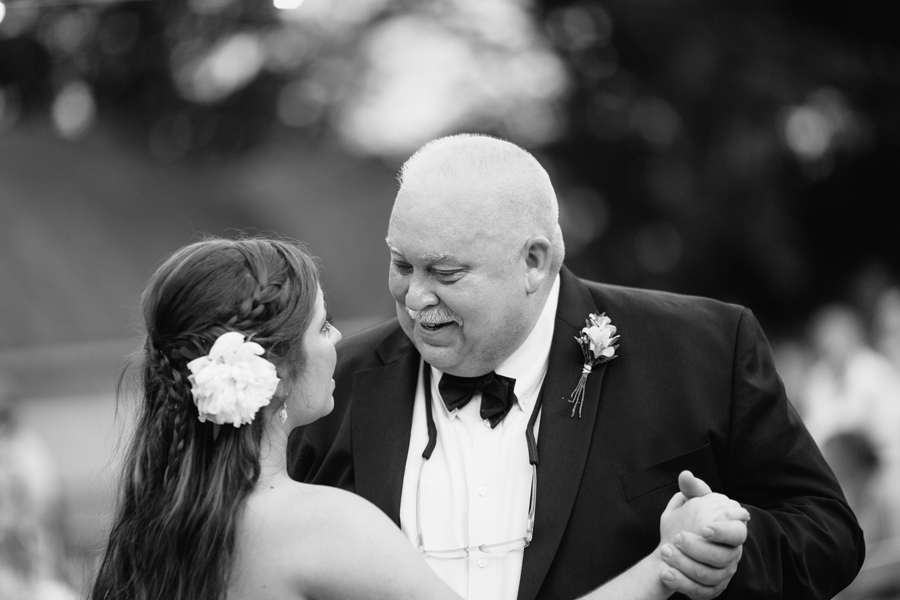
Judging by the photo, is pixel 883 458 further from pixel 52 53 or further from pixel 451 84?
pixel 52 53

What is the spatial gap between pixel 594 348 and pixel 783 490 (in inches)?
28.1

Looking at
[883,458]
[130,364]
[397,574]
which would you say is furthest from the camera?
[883,458]

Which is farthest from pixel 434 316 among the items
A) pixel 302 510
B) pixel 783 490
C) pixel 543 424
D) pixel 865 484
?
pixel 865 484

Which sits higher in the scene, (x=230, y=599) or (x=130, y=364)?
(x=130, y=364)

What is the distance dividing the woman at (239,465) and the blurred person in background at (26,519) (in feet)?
14.5

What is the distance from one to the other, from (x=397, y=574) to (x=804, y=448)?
143 centimetres

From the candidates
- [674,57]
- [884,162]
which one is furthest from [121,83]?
[884,162]

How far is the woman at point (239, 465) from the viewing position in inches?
91.4

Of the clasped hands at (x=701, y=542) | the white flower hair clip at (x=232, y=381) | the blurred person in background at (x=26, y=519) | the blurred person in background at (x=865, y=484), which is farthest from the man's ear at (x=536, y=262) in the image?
the blurred person in background at (x=26, y=519)

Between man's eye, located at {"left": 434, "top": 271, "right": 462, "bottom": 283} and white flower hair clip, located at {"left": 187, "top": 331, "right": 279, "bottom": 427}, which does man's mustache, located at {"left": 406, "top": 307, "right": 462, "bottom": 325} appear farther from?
white flower hair clip, located at {"left": 187, "top": 331, "right": 279, "bottom": 427}

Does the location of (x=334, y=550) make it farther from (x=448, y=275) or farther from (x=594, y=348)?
(x=594, y=348)

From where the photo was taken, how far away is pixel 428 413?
323cm

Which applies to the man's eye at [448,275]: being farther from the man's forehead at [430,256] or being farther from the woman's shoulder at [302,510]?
the woman's shoulder at [302,510]

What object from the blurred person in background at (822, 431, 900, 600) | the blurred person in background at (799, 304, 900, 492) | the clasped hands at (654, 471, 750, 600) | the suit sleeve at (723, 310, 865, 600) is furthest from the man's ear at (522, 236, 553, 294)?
the blurred person in background at (799, 304, 900, 492)
